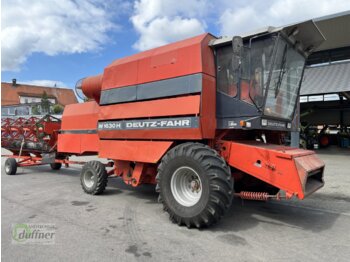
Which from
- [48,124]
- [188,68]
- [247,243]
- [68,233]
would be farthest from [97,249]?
[48,124]

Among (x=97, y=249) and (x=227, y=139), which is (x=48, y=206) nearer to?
(x=97, y=249)

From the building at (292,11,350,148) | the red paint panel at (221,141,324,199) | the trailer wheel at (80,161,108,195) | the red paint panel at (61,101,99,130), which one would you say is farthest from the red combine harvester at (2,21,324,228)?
the building at (292,11,350,148)

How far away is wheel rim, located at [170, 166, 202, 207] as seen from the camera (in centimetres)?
490

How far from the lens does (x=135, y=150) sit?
6.01 m

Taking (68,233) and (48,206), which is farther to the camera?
(48,206)

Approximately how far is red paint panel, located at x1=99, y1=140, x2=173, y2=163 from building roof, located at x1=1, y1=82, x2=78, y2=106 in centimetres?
6331

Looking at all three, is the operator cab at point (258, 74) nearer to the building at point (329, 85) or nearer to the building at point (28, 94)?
the building at point (329, 85)

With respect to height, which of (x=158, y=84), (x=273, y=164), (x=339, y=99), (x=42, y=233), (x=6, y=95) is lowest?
(x=42, y=233)

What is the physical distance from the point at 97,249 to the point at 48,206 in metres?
2.69

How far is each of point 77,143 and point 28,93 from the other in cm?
7372

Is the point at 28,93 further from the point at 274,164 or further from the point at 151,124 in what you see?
the point at 274,164

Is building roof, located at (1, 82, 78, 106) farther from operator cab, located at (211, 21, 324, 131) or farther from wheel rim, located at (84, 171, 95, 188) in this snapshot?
operator cab, located at (211, 21, 324, 131)

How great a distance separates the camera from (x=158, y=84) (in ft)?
18.4

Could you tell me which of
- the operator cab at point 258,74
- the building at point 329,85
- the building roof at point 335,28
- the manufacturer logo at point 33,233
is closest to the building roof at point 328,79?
the building at point 329,85
